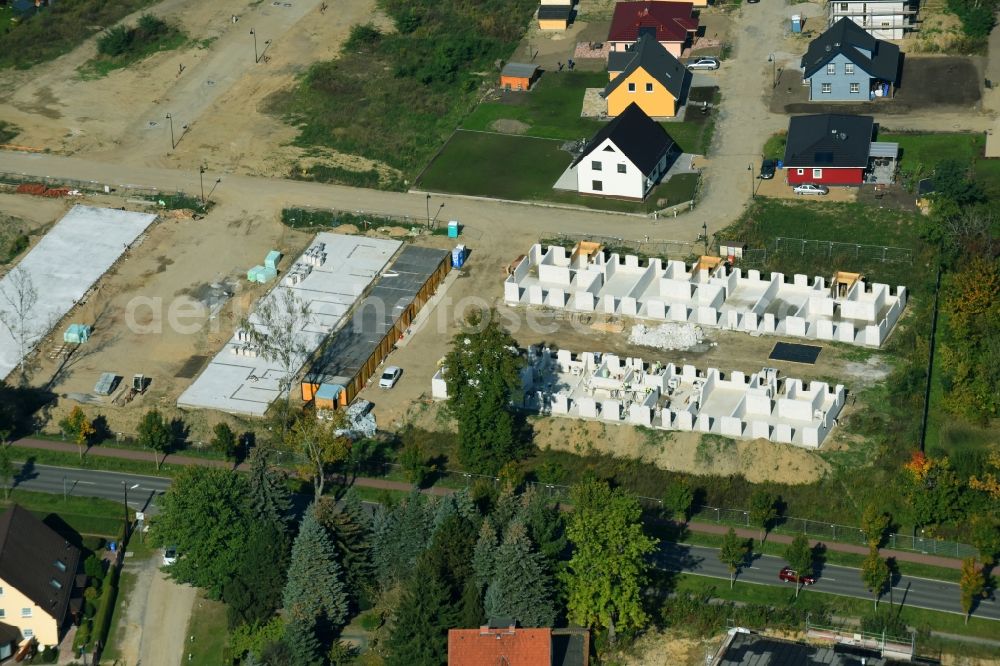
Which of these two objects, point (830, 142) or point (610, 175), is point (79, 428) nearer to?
point (610, 175)

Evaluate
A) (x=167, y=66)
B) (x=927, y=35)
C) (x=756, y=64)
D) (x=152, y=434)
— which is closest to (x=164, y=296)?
(x=152, y=434)

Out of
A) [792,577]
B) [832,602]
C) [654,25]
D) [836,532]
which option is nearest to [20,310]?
[792,577]

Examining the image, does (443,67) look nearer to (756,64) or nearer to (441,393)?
(756,64)

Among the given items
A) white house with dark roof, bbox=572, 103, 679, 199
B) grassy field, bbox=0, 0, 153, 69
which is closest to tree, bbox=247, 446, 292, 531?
white house with dark roof, bbox=572, 103, 679, 199

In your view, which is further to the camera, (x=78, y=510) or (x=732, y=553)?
(x=78, y=510)

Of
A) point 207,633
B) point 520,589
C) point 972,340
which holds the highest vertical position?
point 972,340

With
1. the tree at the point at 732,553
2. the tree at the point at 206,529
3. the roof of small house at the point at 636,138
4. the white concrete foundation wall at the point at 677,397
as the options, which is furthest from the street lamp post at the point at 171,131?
the tree at the point at 732,553
